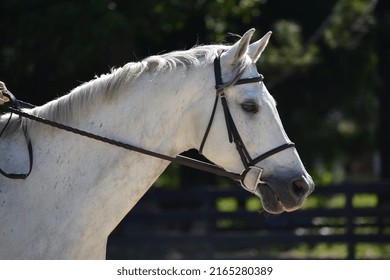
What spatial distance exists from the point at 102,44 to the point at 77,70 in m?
1.00

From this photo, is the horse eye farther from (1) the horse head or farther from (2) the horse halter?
(2) the horse halter

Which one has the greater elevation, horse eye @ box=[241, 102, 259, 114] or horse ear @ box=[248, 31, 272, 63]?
horse ear @ box=[248, 31, 272, 63]

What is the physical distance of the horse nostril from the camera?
4617mm

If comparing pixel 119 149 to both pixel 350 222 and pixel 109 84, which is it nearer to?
pixel 109 84

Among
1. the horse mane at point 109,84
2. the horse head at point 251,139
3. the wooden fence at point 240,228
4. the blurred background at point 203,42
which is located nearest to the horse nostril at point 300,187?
the horse head at point 251,139

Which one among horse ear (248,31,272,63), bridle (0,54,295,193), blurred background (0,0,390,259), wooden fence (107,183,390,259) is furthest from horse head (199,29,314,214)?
wooden fence (107,183,390,259)

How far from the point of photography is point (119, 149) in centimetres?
475

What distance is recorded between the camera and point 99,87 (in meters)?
4.84

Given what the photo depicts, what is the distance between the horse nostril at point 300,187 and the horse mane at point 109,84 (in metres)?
0.77

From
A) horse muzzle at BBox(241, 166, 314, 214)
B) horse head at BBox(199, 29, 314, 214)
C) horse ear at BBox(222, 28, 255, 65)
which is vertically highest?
horse ear at BBox(222, 28, 255, 65)
